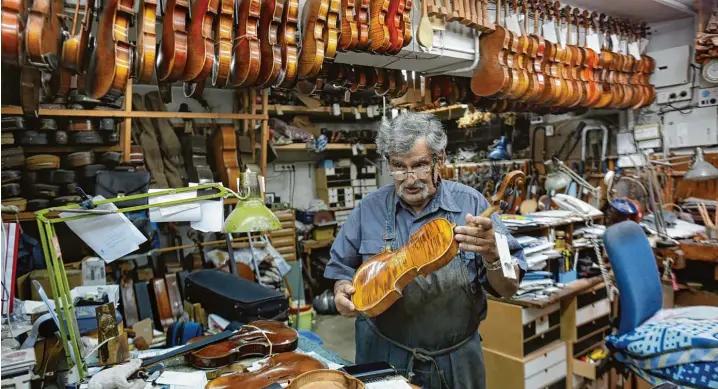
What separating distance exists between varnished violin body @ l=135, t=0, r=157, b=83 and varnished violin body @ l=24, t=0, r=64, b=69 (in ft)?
1.11

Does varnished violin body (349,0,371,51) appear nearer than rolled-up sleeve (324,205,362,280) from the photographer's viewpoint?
No

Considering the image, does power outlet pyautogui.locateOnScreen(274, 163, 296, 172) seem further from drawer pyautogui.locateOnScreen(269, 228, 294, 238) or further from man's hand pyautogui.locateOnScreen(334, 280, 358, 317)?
man's hand pyautogui.locateOnScreen(334, 280, 358, 317)

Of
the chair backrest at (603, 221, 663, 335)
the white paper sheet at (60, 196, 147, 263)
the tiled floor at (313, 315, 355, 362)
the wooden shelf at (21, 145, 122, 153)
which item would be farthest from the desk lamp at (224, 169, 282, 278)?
the tiled floor at (313, 315, 355, 362)

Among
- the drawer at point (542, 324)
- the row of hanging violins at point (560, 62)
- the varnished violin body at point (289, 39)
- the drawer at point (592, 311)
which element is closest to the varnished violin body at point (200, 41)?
the varnished violin body at point (289, 39)

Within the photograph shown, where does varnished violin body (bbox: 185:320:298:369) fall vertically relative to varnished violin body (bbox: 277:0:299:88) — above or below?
below

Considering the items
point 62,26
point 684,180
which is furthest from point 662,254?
point 62,26

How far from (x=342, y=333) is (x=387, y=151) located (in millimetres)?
4007

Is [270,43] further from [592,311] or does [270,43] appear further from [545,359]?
[592,311]

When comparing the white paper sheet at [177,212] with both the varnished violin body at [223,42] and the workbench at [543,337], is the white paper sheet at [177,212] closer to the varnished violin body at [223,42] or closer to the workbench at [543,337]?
the varnished violin body at [223,42]

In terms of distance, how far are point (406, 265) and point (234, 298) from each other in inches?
77.0

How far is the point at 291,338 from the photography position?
2.25 metres

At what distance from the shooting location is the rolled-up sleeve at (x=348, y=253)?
208cm

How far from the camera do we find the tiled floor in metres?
4.97

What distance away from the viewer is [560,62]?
14.5ft
